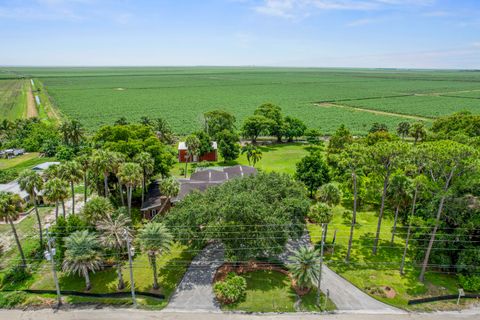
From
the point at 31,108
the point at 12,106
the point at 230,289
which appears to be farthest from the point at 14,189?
the point at 12,106

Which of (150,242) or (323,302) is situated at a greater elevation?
(150,242)

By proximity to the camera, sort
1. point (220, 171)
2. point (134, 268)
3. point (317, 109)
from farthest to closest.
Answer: point (317, 109) < point (220, 171) < point (134, 268)

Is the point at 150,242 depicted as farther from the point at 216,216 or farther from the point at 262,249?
the point at 262,249

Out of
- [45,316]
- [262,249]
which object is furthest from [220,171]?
[45,316]

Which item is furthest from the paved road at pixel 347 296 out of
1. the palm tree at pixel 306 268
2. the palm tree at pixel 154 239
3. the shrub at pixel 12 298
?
Answer: the shrub at pixel 12 298

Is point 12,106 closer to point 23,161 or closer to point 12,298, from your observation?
point 23,161

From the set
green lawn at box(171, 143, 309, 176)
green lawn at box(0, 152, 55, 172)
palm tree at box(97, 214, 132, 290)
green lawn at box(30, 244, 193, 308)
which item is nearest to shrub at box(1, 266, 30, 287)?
green lawn at box(30, 244, 193, 308)

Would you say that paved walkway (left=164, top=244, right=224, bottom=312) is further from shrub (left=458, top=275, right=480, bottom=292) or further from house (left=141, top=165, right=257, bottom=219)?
shrub (left=458, top=275, right=480, bottom=292)

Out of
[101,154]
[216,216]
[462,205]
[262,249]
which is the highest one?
[101,154]
